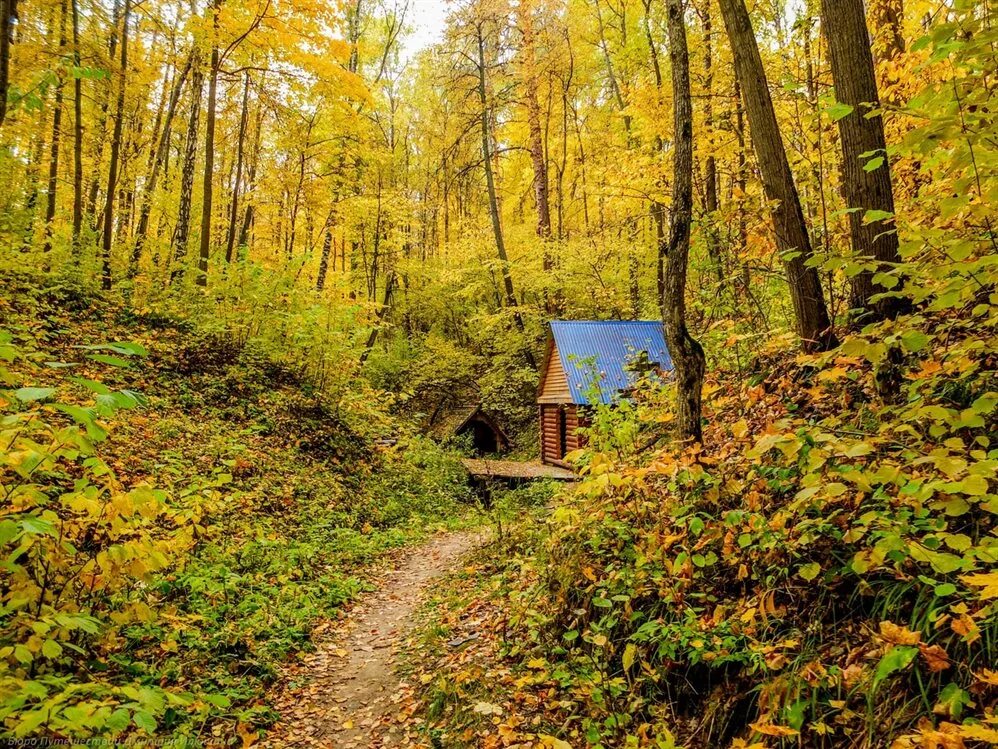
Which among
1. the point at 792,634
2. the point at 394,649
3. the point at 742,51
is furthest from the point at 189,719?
the point at 742,51

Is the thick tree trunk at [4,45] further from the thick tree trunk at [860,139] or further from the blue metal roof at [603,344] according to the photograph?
the blue metal roof at [603,344]

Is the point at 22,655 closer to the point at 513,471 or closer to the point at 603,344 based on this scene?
the point at 513,471

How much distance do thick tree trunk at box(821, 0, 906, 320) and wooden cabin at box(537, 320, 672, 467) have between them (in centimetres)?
1010

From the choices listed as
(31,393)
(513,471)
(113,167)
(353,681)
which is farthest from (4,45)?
(513,471)

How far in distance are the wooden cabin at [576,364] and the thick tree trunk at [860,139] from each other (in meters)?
10.1

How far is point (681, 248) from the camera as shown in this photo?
5402mm

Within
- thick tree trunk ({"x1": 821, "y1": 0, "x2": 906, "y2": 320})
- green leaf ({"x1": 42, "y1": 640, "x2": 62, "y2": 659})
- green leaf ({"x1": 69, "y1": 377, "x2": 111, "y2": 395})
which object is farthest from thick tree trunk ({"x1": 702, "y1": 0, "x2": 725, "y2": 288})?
green leaf ({"x1": 42, "y1": 640, "x2": 62, "y2": 659})

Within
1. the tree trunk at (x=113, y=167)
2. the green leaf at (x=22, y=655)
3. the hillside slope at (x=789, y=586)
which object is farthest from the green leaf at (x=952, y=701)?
the tree trunk at (x=113, y=167)

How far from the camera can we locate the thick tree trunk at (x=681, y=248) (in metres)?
5.37

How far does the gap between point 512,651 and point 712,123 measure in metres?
10.7

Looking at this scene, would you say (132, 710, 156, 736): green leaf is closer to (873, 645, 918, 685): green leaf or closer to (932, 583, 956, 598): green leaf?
(873, 645, 918, 685): green leaf

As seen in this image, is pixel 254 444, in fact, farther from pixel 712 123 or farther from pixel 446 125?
pixel 446 125

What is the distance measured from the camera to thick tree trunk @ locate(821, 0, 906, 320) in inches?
187

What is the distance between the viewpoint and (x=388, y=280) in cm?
2403
